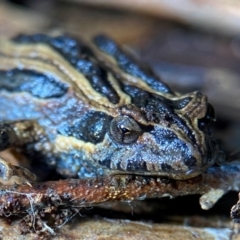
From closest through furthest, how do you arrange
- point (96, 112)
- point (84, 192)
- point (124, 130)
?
1. point (84, 192)
2. point (124, 130)
3. point (96, 112)

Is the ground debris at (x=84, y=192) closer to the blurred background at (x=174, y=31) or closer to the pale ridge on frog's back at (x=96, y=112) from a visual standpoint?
the pale ridge on frog's back at (x=96, y=112)

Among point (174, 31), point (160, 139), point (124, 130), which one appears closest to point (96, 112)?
point (124, 130)

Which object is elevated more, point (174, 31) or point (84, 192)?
point (174, 31)

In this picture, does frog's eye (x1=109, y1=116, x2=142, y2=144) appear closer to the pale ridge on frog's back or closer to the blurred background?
the pale ridge on frog's back

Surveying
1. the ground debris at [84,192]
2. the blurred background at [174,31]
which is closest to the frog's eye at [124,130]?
the ground debris at [84,192]

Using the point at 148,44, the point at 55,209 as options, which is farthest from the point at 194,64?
the point at 55,209

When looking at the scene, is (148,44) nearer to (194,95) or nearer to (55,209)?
(194,95)

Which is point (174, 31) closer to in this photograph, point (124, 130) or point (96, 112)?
point (96, 112)

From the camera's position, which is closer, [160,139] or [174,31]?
[160,139]
